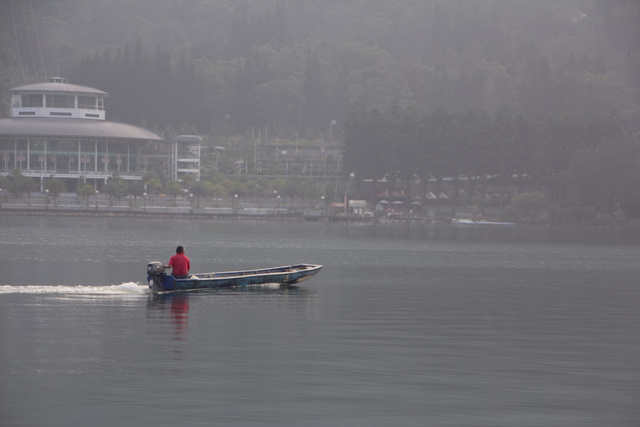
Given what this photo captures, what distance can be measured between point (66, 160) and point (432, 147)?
6914cm

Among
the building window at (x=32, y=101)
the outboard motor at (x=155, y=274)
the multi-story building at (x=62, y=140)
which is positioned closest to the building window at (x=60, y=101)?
the multi-story building at (x=62, y=140)

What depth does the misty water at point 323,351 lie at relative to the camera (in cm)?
2264

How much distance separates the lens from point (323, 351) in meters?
30.3

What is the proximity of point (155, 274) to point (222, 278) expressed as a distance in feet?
13.4

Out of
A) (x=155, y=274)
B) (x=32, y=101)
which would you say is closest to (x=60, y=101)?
(x=32, y=101)

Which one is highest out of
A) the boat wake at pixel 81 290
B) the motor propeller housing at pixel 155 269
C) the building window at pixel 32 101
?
the building window at pixel 32 101

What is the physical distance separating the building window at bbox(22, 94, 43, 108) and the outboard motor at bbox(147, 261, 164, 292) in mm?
163351

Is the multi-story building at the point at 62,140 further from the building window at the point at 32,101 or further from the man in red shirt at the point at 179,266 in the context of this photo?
the man in red shirt at the point at 179,266

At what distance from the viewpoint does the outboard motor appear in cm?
4162

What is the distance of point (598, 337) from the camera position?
1344 inches

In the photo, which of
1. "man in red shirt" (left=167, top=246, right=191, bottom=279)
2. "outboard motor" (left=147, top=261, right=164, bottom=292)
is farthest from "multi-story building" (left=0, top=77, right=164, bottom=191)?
"outboard motor" (left=147, top=261, right=164, bottom=292)

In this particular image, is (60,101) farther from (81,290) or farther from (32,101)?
(81,290)

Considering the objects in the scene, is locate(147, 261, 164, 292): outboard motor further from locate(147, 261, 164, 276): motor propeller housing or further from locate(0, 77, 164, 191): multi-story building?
locate(0, 77, 164, 191): multi-story building

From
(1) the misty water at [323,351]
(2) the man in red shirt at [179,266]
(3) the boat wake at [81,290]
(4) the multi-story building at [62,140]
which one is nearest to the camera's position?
(1) the misty water at [323,351]
